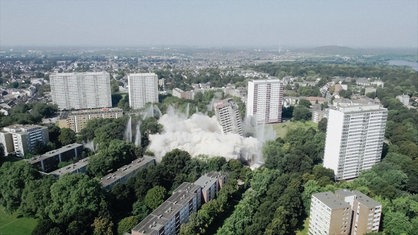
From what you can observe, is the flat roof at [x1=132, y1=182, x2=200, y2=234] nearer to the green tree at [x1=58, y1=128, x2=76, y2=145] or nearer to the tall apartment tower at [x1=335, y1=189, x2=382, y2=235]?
the tall apartment tower at [x1=335, y1=189, x2=382, y2=235]

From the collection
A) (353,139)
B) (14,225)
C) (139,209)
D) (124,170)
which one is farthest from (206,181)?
(353,139)

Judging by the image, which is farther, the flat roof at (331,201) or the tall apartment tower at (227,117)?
the tall apartment tower at (227,117)

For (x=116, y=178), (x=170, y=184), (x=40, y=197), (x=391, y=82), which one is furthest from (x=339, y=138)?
(x=391, y=82)

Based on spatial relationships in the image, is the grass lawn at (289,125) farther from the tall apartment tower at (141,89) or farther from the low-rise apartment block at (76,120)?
the low-rise apartment block at (76,120)

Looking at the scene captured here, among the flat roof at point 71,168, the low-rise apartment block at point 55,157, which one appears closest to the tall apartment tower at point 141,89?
the low-rise apartment block at point 55,157

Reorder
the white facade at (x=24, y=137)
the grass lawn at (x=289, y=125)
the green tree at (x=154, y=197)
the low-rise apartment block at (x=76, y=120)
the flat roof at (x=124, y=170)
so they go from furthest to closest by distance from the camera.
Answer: the grass lawn at (x=289, y=125)
the low-rise apartment block at (x=76, y=120)
the white facade at (x=24, y=137)
the flat roof at (x=124, y=170)
the green tree at (x=154, y=197)

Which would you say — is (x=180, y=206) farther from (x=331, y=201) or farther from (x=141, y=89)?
(x=141, y=89)

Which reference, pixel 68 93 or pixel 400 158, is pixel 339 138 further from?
pixel 68 93

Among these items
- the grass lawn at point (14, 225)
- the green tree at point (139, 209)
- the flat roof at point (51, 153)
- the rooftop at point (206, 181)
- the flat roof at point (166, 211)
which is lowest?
the grass lawn at point (14, 225)
